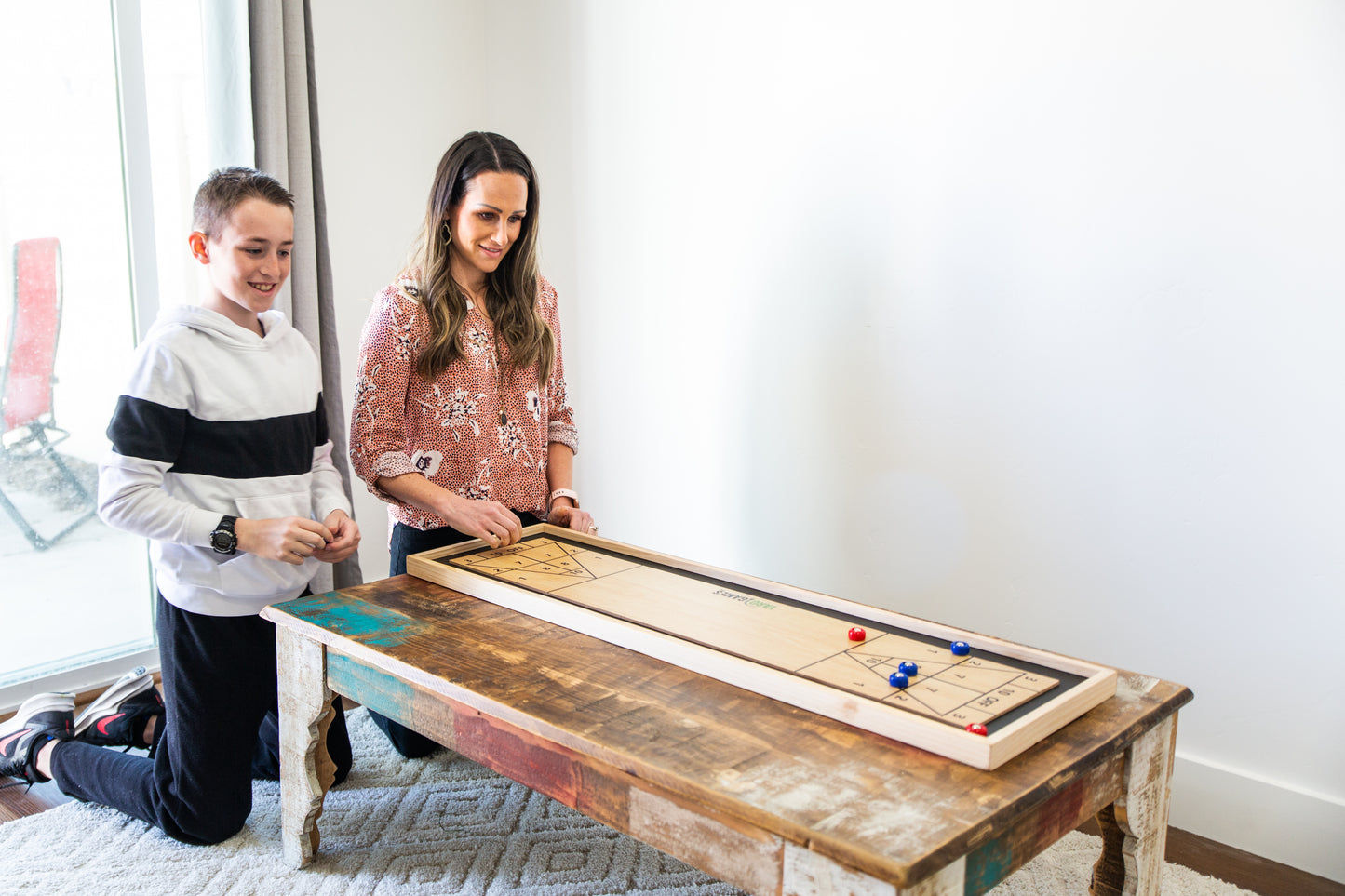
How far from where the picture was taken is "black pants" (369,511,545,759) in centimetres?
201

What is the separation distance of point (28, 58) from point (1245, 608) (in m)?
3.08

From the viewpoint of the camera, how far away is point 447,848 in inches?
71.7

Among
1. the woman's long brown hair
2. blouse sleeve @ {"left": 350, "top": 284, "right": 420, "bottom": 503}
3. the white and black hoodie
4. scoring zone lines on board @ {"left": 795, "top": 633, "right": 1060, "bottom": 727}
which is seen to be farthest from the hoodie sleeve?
scoring zone lines on board @ {"left": 795, "top": 633, "right": 1060, "bottom": 727}

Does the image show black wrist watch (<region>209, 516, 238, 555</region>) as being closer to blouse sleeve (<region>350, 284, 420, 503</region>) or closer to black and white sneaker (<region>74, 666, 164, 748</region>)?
blouse sleeve (<region>350, 284, 420, 503</region>)

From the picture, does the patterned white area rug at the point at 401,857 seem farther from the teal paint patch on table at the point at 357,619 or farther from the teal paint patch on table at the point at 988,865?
the teal paint patch on table at the point at 988,865

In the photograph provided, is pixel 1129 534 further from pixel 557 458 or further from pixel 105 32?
pixel 105 32

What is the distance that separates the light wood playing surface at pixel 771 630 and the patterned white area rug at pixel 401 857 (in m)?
0.55

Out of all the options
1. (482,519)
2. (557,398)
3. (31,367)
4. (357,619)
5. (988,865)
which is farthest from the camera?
(31,367)

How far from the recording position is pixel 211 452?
1683mm

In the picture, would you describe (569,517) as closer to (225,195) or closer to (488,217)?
(488,217)

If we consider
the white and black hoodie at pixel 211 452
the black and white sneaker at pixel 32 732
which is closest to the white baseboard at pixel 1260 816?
the white and black hoodie at pixel 211 452

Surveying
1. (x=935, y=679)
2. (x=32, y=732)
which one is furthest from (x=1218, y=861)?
(x=32, y=732)

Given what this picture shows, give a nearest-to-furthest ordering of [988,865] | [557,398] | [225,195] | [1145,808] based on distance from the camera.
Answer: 1. [988,865]
2. [1145,808]
3. [225,195]
4. [557,398]

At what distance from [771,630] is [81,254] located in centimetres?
223
